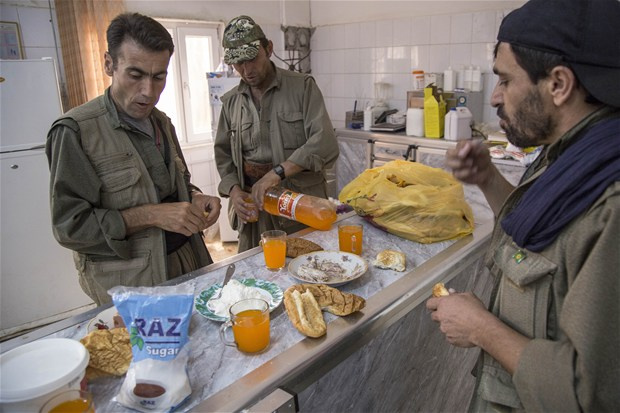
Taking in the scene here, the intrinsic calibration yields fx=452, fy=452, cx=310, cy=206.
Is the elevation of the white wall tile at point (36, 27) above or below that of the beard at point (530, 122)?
above

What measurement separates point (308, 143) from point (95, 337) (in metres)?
1.52

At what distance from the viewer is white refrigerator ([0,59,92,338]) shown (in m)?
3.02

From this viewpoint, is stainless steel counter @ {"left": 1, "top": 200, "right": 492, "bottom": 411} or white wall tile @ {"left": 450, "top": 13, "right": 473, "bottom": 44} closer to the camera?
stainless steel counter @ {"left": 1, "top": 200, "right": 492, "bottom": 411}

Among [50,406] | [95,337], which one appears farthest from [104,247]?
[50,406]

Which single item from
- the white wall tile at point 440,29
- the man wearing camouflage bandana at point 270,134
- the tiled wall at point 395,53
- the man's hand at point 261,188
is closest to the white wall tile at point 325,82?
the tiled wall at point 395,53

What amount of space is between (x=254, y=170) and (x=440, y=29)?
2.88 meters

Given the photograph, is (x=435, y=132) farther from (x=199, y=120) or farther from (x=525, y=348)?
(x=525, y=348)

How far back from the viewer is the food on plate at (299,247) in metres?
1.63

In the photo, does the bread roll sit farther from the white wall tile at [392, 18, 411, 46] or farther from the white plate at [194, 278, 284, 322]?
the white wall tile at [392, 18, 411, 46]

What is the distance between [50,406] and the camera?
2.72 ft

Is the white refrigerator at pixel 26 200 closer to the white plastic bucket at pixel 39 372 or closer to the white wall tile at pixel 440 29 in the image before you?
the white plastic bucket at pixel 39 372

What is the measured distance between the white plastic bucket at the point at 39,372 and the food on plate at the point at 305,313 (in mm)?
499

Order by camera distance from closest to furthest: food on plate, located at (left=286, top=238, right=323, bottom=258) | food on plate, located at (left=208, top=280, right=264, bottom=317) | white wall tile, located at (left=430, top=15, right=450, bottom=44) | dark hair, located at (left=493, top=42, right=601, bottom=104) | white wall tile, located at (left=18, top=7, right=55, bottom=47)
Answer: dark hair, located at (left=493, top=42, right=601, bottom=104) → food on plate, located at (left=208, top=280, right=264, bottom=317) → food on plate, located at (left=286, top=238, right=323, bottom=258) → white wall tile, located at (left=18, top=7, right=55, bottom=47) → white wall tile, located at (left=430, top=15, right=450, bottom=44)

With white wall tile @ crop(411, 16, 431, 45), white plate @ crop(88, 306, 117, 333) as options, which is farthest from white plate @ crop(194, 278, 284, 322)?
A: white wall tile @ crop(411, 16, 431, 45)
